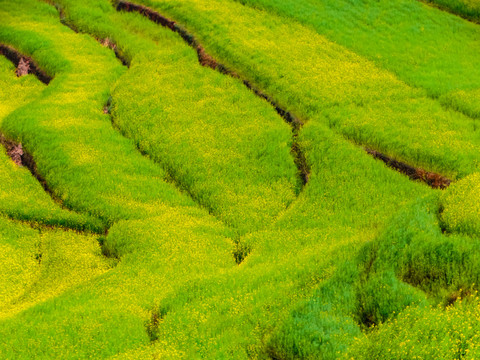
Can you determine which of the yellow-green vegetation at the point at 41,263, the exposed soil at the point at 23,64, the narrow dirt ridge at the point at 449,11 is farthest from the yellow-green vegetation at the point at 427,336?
the exposed soil at the point at 23,64

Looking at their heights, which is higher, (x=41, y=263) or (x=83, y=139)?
(x=83, y=139)

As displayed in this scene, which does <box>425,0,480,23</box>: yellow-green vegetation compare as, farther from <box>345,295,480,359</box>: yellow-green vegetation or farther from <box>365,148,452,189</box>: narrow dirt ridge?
<box>345,295,480,359</box>: yellow-green vegetation

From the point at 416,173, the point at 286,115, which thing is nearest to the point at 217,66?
the point at 286,115

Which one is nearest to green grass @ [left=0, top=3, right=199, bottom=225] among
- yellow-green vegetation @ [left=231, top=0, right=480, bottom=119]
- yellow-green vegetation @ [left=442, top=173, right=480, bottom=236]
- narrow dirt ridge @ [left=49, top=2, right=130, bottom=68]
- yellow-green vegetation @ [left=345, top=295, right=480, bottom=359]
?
narrow dirt ridge @ [left=49, top=2, right=130, bottom=68]

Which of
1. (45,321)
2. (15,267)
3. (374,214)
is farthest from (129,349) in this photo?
(374,214)

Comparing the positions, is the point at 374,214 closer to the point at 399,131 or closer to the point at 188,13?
the point at 399,131

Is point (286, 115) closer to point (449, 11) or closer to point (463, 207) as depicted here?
point (463, 207)

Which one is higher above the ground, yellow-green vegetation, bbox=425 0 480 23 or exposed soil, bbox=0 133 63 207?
yellow-green vegetation, bbox=425 0 480 23
